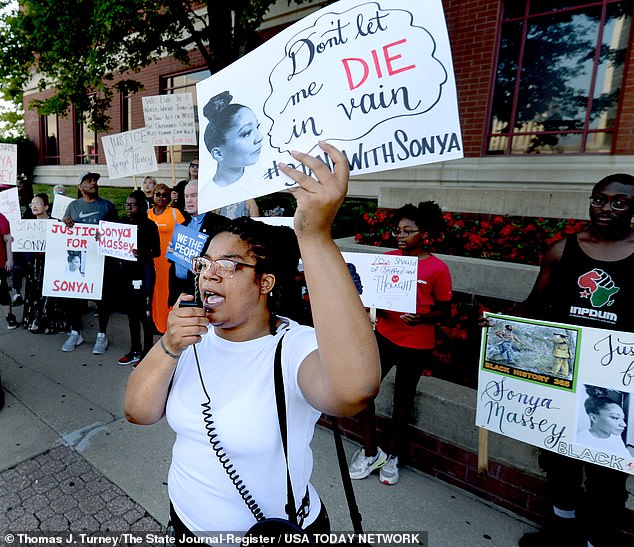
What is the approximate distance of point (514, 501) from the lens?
286 cm

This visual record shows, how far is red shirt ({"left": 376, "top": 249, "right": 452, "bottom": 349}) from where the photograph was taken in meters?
3.15

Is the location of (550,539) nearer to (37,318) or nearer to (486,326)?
(486,326)

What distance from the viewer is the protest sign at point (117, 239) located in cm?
498

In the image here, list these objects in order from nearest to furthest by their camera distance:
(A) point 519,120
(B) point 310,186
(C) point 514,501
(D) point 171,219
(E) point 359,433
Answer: (B) point 310,186 → (C) point 514,501 → (E) point 359,433 → (D) point 171,219 → (A) point 519,120

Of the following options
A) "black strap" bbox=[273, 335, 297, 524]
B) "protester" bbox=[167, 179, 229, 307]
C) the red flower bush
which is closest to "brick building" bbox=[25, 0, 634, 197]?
the red flower bush

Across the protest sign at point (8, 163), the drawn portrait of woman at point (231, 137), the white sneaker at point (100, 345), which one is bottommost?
the white sneaker at point (100, 345)

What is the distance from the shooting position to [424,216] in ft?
11.1

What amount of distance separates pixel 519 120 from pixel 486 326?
6.07 m

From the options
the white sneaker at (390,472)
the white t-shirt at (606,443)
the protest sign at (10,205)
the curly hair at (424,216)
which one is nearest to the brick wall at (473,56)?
the curly hair at (424,216)

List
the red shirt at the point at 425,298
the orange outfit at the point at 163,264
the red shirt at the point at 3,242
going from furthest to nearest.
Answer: the orange outfit at the point at 163,264 → the red shirt at the point at 3,242 → the red shirt at the point at 425,298

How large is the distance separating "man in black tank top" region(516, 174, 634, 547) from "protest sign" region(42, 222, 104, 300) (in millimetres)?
5040

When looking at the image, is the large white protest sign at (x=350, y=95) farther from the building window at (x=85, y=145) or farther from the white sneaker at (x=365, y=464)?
the building window at (x=85, y=145)

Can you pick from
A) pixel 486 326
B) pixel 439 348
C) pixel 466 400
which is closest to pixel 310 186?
pixel 486 326

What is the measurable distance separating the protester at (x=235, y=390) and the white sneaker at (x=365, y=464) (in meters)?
1.67
